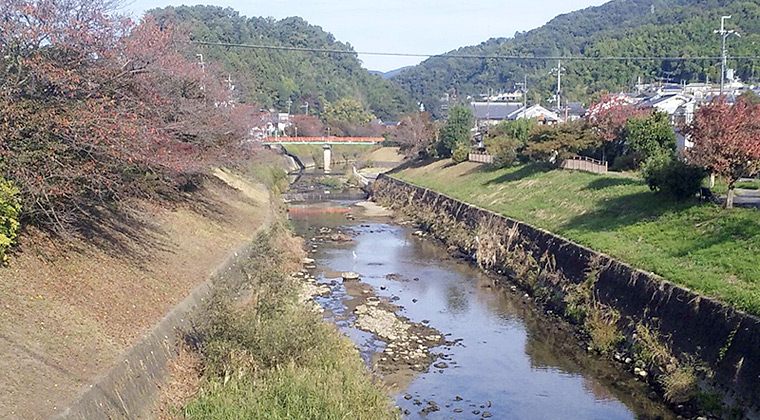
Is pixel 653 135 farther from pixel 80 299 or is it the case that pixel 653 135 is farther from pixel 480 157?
pixel 80 299

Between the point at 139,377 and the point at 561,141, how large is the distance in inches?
1204

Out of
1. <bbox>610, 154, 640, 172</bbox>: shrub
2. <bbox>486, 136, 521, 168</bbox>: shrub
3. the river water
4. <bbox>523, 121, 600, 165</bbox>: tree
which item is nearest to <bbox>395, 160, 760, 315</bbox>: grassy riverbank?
<bbox>523, 121, 600, 165</bbox>: tree

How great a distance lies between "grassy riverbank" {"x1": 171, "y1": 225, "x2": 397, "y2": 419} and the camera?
464 inches

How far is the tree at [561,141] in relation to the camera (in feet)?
124

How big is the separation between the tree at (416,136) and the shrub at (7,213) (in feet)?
180

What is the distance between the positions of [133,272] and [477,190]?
29.3 m

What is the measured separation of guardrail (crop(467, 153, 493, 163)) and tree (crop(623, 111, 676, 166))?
61.4 ft

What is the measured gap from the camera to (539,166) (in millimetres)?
41156

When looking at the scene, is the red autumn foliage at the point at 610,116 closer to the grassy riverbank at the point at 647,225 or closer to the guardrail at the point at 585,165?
the guardrail at the point at 585,165

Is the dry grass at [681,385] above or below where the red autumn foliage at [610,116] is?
below

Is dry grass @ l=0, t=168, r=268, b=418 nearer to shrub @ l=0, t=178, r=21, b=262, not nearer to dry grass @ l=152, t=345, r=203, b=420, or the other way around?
shrub @ l=0, t=178, r=21, b=262

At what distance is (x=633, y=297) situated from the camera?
62.1 feet

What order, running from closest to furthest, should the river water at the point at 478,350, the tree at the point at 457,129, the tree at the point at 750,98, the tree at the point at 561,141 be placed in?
the river water at the point at 478,350 → the tree at the point at 750,98 → the tree at the point at 561,141 → the tree at the point at 457,129

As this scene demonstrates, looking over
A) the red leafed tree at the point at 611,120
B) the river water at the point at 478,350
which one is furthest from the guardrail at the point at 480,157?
the river water at the point at 478,350
